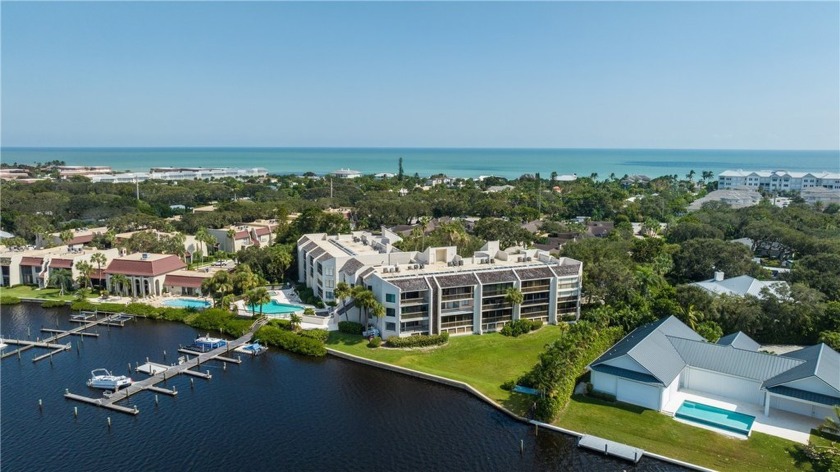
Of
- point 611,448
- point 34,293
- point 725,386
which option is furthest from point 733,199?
point 34,293

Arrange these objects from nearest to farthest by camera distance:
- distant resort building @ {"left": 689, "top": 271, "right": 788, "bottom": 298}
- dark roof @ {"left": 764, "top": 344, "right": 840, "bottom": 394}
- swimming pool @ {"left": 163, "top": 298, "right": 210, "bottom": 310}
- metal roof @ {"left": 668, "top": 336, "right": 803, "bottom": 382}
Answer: dark roof @ {"left": 764, "top": 344, "right": 840, "bottom": 394} < metal roof @ {"left": 668, "top": 336, "right": 803, "bottom": 382} < distant resort building @ {"left": 689, "top": 271, "right": 788, "bottom": 298} < swimming pool @ {"left": 163, "top": 298, "right": 210, "bottom": 310}

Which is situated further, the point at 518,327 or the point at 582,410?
the point at 518,327

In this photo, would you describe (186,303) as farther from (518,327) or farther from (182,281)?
(518,327)

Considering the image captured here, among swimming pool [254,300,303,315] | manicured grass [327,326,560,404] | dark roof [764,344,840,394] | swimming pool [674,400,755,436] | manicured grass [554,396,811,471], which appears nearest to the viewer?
manicured grass [554,396,811,471]

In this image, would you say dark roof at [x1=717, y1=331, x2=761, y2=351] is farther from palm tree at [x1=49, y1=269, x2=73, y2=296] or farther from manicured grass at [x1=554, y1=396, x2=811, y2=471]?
palm tree at [x1=49, y1=269, x2=73, y2=296]

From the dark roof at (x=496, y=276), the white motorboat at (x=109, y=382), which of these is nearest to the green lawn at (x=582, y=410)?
the dark roof at (x=496, y=276)

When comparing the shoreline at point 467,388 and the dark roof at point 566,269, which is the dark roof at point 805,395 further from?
the dark roof at point 566,269

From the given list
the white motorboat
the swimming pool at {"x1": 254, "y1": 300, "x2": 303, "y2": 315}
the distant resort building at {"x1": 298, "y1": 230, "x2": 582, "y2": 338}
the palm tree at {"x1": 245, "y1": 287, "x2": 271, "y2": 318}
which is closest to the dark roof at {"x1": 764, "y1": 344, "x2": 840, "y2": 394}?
the distant resort building at {"x1": 298, "y1": 230, "x2": 582, "y2": 338}
